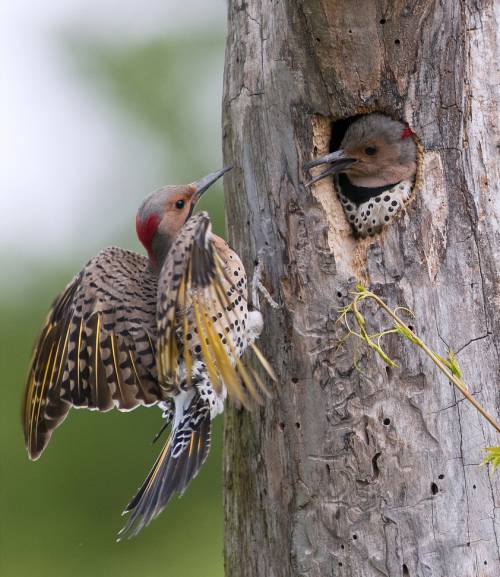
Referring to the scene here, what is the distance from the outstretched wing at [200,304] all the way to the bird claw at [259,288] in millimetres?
43

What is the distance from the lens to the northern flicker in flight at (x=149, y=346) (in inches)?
139

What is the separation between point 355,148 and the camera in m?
3.77

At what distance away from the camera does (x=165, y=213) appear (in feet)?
13.1

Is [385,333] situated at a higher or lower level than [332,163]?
lower

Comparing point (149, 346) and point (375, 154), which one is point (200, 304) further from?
point (375, 154)

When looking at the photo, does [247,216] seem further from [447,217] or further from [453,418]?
[453,418]

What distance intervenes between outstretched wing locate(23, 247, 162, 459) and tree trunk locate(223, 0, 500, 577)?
0.49 meters

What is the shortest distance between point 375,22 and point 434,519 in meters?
1.69

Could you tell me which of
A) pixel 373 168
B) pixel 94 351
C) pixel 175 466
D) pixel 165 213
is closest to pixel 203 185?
pixel 165 213

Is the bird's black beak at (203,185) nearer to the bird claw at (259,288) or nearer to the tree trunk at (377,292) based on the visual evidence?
the tree trunk at (377,292)

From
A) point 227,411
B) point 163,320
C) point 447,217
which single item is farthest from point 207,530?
point 447,217

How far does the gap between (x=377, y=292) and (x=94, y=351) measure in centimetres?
115

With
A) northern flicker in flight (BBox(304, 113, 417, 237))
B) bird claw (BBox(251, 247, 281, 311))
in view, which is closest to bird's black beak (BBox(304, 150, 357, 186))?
northern flicker in flight (BBox(304, 113, 417, 237))

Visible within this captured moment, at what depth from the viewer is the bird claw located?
3.57m
